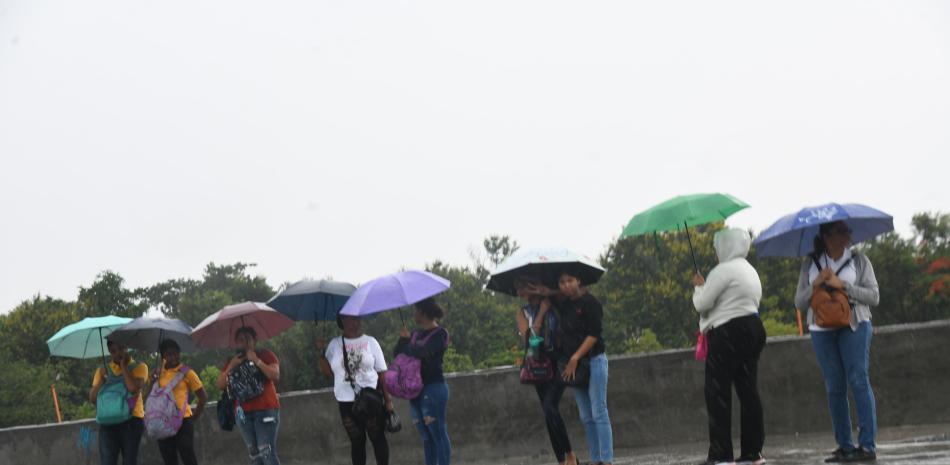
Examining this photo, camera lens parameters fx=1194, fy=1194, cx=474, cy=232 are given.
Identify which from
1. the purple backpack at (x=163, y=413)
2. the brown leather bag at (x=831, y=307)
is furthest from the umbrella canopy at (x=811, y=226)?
the purple backpack at (x=163, y=413)

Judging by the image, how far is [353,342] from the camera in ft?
30.7

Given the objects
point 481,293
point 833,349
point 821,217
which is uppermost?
point 481,293

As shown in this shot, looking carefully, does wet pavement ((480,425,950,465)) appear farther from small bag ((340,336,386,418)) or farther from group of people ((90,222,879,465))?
small bag ((340,336,386,418))

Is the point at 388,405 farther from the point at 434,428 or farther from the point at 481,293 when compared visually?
the point at 481,293

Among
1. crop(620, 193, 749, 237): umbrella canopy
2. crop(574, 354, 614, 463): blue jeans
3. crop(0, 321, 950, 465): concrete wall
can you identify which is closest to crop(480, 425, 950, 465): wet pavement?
crop(0, 321, 950, 465): concrete wall

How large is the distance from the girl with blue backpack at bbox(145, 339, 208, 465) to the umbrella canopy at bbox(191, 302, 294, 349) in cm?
28

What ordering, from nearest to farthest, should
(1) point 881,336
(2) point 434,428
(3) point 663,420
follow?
(2) point 434,428, (1) point 881,336, (3) point 663,420

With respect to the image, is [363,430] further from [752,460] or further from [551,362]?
[752,460]

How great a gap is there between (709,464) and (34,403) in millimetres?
53042

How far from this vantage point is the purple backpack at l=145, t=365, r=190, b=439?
10.0 m

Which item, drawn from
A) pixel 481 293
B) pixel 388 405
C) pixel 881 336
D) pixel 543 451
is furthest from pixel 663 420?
pixel 481 293

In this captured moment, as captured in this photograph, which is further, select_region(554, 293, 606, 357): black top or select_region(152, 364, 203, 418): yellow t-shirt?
select_region(152, 364, 203, 418): yellow t-shirt

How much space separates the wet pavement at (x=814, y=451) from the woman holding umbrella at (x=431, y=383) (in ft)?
5.40

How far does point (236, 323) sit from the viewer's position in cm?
1010
